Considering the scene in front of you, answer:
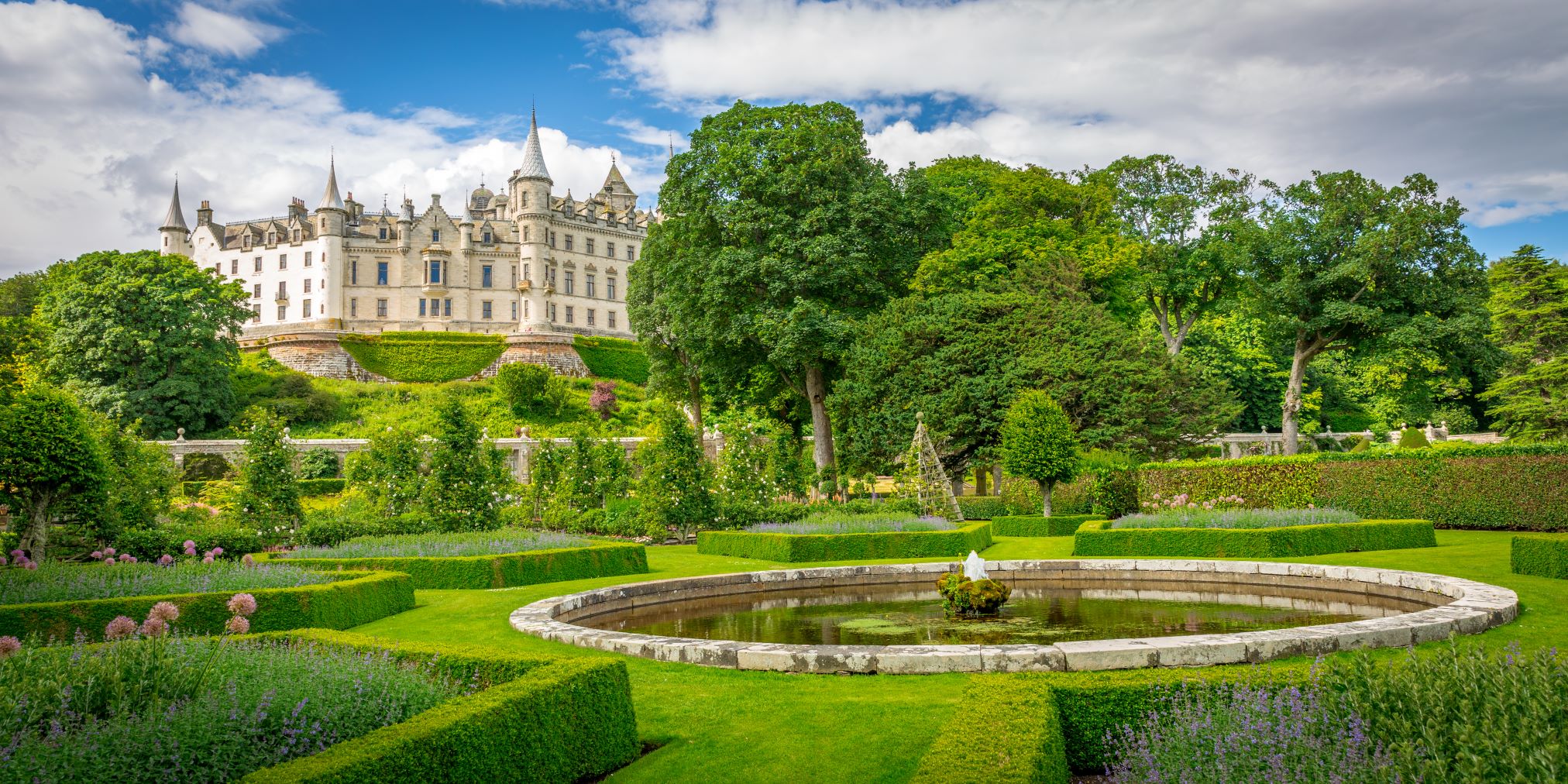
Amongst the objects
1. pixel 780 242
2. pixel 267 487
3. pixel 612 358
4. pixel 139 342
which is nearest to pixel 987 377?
pixel 780 242

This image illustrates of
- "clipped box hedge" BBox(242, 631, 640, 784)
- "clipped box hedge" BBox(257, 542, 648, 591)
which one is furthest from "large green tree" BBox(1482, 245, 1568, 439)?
"clipped box hedge" BBox(242, 631, 640, 784)

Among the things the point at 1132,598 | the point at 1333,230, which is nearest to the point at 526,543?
the point at 1132,598

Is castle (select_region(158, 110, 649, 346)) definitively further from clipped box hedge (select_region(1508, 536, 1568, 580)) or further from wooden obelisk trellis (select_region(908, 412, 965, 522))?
clipped box hedge (select_region(1508, 536, 1568, 580))

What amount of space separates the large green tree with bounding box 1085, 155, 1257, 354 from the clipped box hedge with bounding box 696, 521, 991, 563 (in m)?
21.4

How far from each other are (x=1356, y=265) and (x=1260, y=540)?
818 inches

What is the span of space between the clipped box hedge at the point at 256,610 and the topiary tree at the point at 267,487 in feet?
29.1

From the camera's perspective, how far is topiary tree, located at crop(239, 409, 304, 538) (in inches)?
776

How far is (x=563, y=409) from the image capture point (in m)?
58.7

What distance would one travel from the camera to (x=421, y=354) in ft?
225

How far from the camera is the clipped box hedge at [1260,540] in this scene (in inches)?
623

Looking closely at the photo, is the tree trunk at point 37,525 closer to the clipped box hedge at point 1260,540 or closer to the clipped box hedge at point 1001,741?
the clipped box hedge at point 1001,741

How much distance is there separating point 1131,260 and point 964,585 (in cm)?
2600

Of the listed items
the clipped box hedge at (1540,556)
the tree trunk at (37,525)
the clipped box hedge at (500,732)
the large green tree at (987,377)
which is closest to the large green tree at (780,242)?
the large green tree at (987,377)

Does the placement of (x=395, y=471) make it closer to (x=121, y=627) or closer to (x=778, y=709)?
(x=121, y=627)
